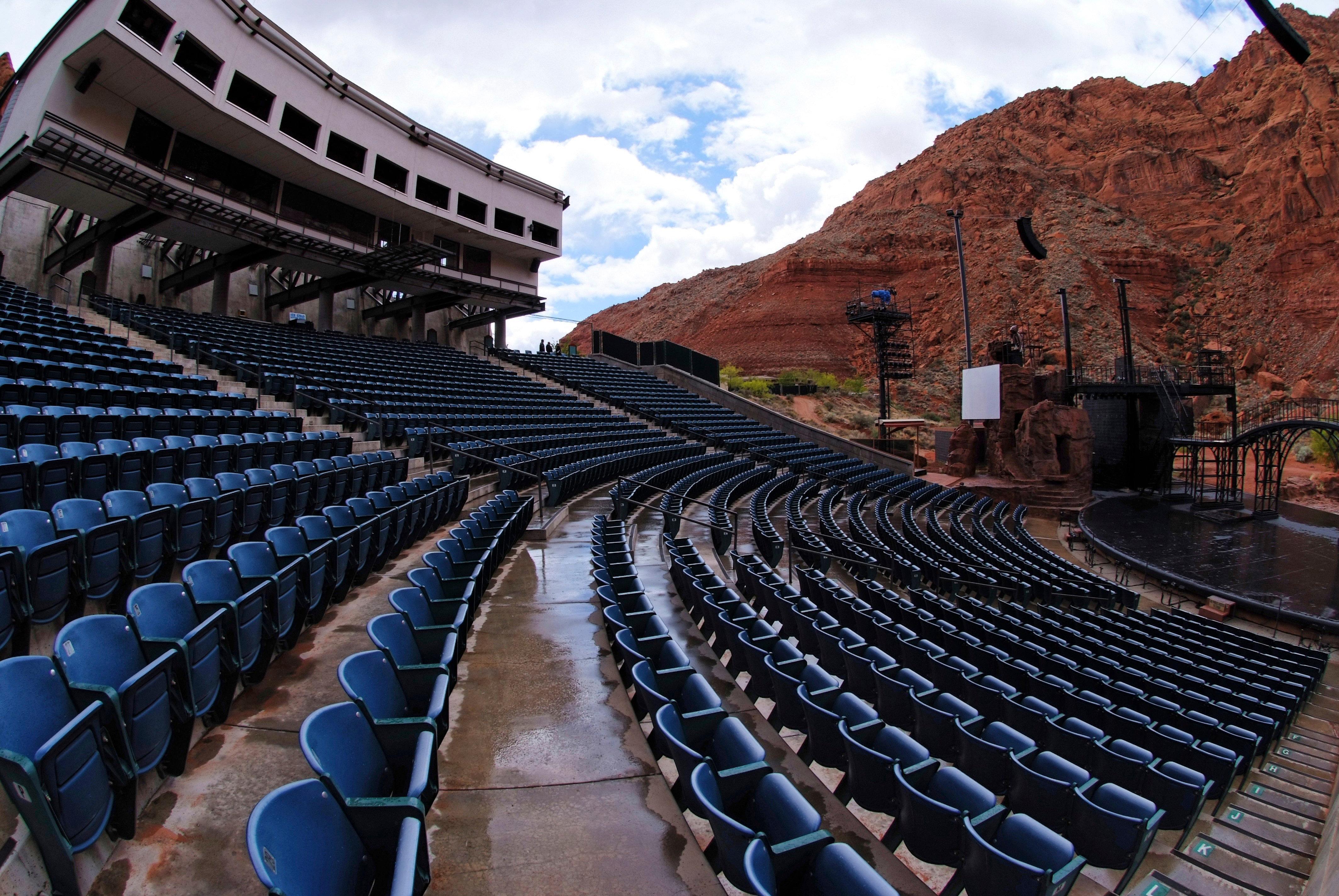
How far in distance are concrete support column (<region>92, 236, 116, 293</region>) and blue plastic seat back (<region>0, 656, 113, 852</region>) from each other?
20.7 m

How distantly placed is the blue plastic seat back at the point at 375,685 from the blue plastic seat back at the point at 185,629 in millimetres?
657

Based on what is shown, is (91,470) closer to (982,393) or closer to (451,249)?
Result: (451,249)

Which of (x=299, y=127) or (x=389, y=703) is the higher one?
(x=299, y=127)

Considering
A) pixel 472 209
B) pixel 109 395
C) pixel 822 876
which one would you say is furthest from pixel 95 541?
pixel 472 209

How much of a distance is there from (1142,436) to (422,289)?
3017 cm

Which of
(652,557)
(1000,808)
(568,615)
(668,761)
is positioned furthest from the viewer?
(652,557)

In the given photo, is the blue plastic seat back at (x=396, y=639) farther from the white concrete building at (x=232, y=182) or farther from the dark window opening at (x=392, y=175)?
the dark window opening at (x=392, y=175)

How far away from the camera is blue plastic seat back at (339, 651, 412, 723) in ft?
9.42

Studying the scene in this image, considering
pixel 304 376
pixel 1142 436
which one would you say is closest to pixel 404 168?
pixel 304 376

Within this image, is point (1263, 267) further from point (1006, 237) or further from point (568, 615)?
point (568, 615)

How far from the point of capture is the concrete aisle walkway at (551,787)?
104 inches

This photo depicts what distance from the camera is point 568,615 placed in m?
5.89

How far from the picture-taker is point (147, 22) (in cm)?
1611

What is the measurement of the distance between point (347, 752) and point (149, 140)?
2293 cm
